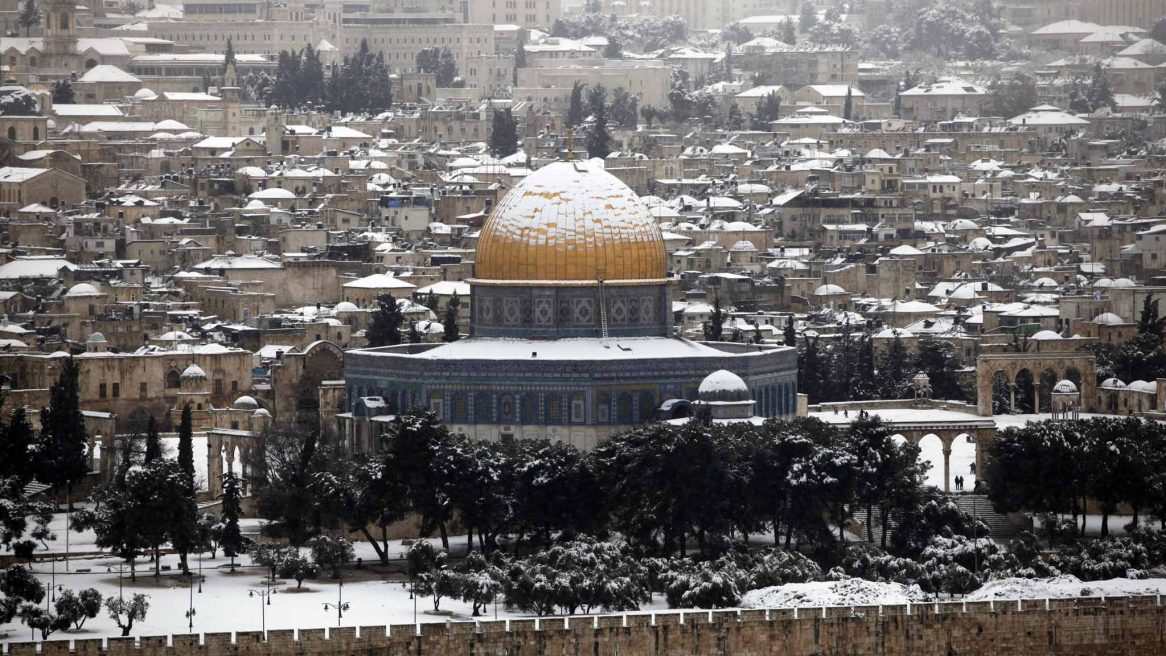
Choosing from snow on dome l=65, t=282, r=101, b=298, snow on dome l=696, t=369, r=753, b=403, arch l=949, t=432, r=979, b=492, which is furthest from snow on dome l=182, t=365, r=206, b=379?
arch l=949, t=432, r=979, b=492

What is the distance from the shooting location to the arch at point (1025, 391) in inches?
3046

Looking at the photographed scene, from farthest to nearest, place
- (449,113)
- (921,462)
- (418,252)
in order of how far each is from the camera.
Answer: (449,113), (418,252), (921,462)

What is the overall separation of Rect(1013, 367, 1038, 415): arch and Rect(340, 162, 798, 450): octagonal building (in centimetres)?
806

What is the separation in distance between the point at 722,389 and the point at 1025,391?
522 inches

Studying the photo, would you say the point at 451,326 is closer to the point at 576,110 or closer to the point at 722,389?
the point at 722,389

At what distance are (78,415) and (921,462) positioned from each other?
51.8 feet

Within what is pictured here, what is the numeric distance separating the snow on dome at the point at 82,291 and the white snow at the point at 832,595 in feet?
132

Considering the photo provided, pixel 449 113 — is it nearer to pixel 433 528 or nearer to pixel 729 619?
pixel 433 528

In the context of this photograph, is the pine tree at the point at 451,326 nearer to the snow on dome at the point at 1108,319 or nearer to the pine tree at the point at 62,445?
the pine tree at the point at 62,445

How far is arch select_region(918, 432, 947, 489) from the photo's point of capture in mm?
68562

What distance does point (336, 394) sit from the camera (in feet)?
238

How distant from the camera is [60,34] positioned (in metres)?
149

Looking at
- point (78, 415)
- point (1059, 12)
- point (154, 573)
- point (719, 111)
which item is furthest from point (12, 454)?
point (1059, 12)

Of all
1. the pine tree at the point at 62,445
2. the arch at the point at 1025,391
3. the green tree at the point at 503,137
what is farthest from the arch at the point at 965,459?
the green tree at the point at 503,137
